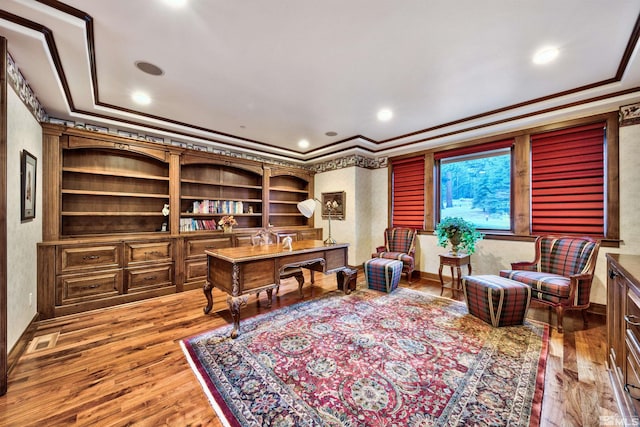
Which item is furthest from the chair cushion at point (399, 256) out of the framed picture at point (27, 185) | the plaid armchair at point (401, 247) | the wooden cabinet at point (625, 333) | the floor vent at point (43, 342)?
the framed picture at point (27, 185)

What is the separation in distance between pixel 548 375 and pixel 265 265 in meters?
2.51

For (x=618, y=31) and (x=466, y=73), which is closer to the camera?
(x=618, y=31)

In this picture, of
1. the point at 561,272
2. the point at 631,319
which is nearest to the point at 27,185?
the point at 631,319

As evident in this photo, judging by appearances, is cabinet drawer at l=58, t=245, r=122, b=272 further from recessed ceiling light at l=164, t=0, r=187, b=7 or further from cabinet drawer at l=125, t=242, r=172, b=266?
recessed ceiling light at l=164, t=0, r=187, b=7

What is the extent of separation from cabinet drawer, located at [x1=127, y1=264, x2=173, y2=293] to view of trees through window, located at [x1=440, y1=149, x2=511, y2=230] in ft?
15.4

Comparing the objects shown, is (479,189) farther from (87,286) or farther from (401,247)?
(87,286)

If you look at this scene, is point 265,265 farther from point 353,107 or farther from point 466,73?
point 466,73

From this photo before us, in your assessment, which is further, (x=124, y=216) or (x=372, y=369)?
(x=124, y=216)

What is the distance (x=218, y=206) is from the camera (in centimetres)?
458

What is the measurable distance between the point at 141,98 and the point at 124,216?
1926 mm

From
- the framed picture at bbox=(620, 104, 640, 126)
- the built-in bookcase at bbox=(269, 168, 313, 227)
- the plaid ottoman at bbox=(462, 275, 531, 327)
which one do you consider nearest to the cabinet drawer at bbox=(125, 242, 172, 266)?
the built-in bookcase at bbox=(269, 168, 313, 227)

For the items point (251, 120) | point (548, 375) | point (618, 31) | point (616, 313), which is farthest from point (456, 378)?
point (251, 120)

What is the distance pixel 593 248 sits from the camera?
273 centimetres

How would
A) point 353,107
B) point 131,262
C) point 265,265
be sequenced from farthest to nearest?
1. point 131,262
2. point 353,107
3. point 265,265
